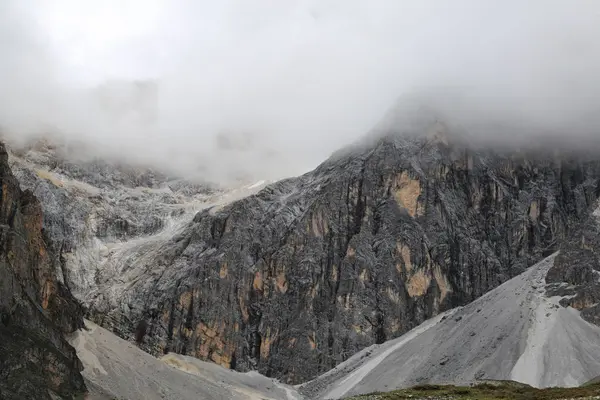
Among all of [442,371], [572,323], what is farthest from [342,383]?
[572,323]

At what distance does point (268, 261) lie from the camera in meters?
178

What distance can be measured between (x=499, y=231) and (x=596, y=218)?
38.1m

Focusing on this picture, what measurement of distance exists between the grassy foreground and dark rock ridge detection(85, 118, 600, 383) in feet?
180

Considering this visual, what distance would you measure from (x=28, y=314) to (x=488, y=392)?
60022mm

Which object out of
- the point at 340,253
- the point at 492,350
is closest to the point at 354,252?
the point at 340,253

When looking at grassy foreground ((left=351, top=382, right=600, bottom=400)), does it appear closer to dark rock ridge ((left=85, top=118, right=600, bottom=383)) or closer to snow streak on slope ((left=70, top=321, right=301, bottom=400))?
snow streak on slope ((left=70, top=321, right=301, bottom=400))

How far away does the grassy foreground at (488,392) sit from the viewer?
87275 millimetres

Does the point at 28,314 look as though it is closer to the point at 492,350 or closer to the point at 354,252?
the point at 492,350

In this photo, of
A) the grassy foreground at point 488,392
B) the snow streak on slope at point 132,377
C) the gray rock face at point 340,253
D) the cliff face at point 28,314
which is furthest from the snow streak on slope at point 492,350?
the cliff face at point 28,314

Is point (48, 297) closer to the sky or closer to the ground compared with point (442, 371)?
closer to the sky

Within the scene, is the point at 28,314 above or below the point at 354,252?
below

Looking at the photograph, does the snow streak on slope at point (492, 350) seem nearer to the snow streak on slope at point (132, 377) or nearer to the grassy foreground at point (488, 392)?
the grassy foreground at point (488, 392)

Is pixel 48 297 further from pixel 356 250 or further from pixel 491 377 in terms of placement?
pixel 356 250

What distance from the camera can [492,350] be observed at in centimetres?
12788
